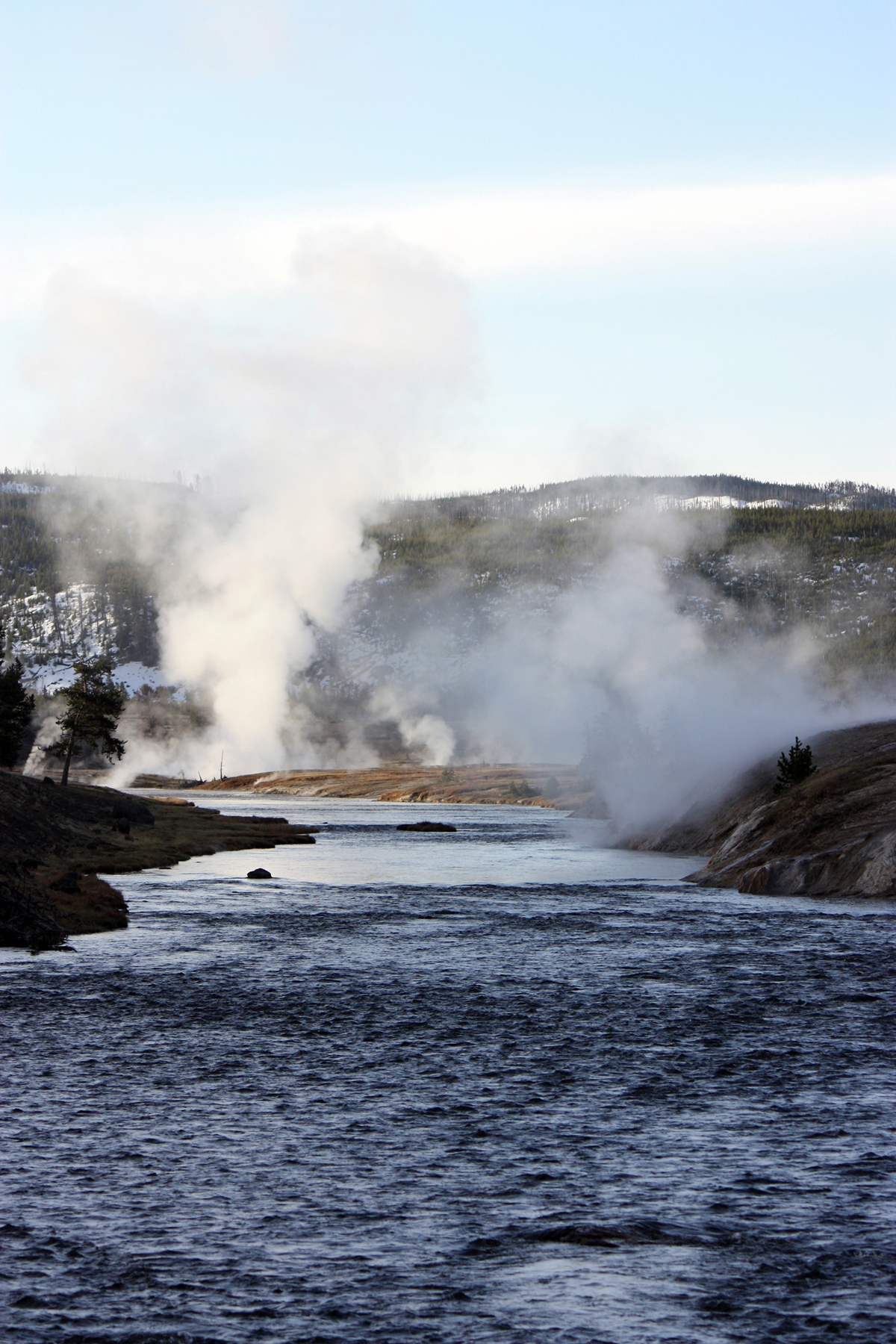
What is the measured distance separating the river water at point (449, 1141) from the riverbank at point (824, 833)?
15.0 metres

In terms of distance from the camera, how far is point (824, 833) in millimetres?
63062

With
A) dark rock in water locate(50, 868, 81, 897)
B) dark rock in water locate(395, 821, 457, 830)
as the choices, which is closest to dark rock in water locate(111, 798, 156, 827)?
dark rock in water locate(395, 821, 457, 830)

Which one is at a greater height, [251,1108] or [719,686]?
[719,686]

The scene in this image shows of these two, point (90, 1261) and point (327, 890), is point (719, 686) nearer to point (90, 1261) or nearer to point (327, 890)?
point (327, 890)

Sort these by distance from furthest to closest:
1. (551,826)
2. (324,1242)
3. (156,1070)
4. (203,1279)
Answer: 1. (551,826)
2. (156,1070)
3. (324,1242)
4. (203,1279)

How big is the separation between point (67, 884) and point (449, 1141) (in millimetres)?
35231

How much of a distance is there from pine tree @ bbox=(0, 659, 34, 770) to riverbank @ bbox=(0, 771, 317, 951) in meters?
7.63

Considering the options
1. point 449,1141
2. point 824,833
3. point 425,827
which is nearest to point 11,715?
point 425,827

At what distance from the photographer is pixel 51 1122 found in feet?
68.4

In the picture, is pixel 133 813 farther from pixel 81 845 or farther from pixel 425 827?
pixel 425 827

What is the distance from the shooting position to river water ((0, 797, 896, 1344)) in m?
13.9

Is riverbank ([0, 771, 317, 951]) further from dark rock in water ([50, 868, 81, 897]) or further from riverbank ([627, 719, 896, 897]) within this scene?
riverbank ([627, 719, 896, 897])

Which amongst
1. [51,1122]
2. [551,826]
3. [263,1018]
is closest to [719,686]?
[551,826]

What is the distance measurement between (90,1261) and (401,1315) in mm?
4205
